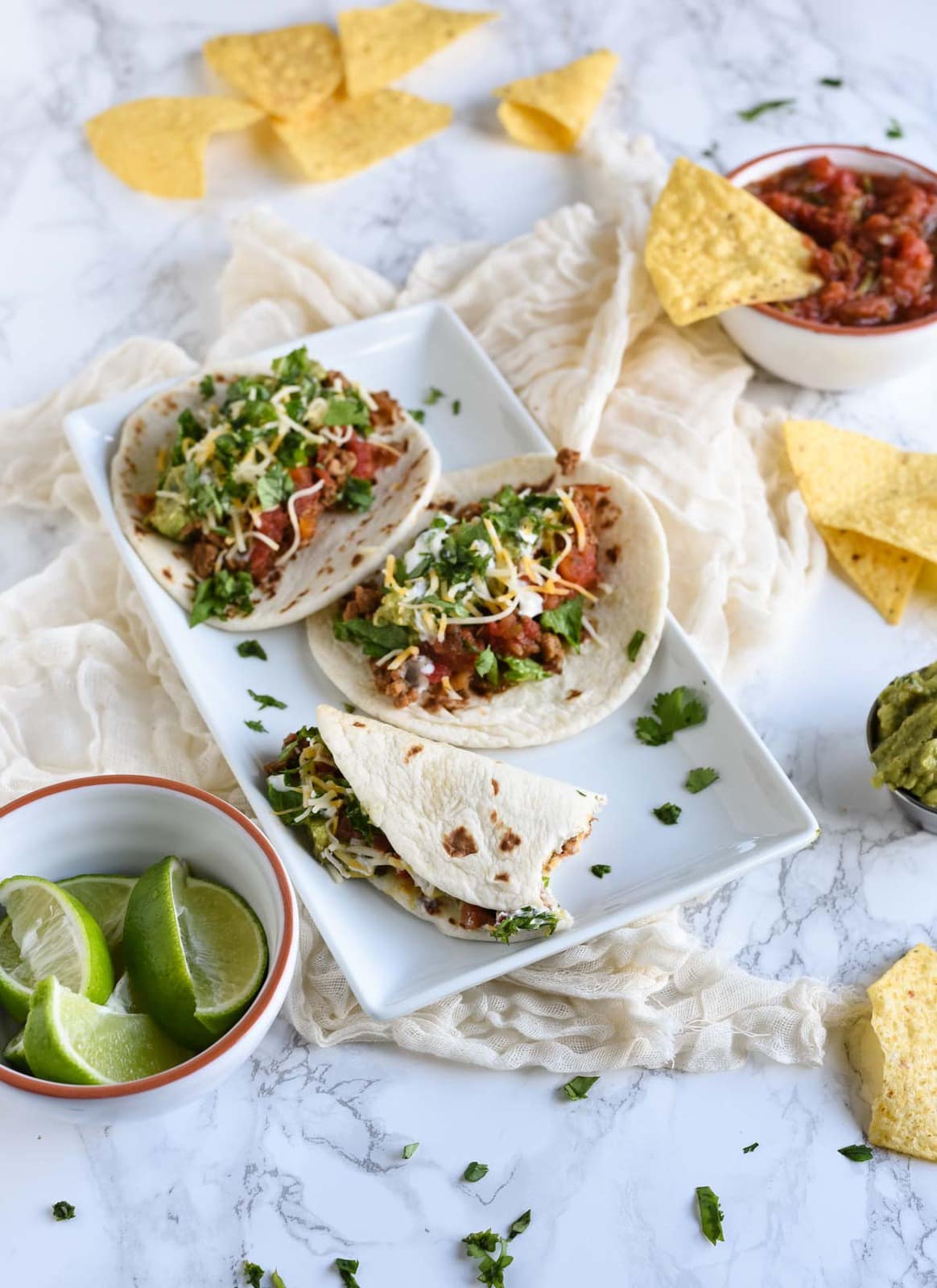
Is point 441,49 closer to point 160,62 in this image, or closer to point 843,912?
point 160,62

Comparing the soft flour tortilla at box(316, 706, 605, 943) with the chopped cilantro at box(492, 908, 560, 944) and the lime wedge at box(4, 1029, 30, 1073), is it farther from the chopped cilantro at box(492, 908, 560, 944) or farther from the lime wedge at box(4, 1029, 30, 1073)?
the lime wedge at box(4, 1029, 30, 1073)

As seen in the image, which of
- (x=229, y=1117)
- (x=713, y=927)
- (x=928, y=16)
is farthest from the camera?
(x=928, y=16)

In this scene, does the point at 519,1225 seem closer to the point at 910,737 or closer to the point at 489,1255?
the point at 489,1255

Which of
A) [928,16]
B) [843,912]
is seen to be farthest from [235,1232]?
[928,16]

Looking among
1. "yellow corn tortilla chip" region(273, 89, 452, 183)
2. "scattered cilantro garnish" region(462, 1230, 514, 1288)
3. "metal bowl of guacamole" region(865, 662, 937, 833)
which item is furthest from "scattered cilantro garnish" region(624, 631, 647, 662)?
"yellow corn tortilla chip" region(273, 89, 452, 183)

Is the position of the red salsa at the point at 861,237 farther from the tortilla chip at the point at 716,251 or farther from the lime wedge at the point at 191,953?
the lime wedge at the point at 191,953

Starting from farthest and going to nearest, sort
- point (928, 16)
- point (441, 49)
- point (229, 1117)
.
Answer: point (928, 16)
point (441, 49)
point (229, 1117)
